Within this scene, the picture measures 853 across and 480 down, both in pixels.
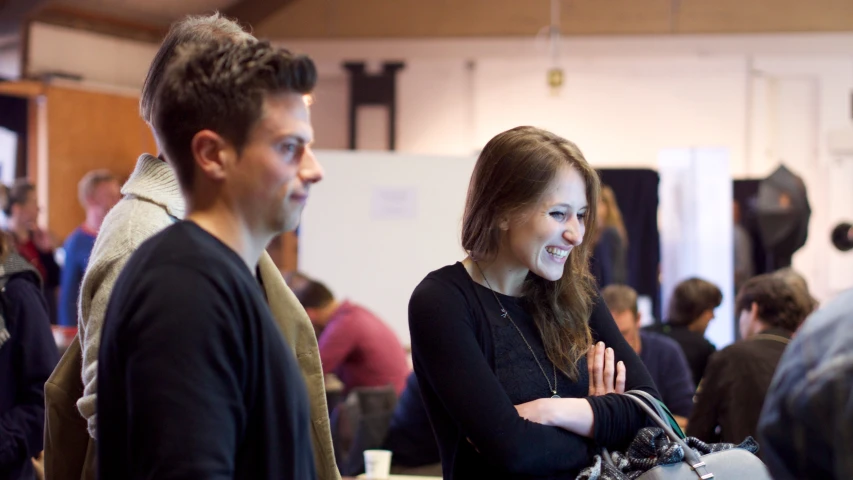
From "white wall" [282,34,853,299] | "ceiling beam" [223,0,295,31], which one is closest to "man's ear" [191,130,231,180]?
"white wall" [282,34,853,299]

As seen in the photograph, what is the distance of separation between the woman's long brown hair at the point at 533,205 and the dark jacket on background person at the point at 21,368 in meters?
1.06

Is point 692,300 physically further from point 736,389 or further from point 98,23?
point 98,23

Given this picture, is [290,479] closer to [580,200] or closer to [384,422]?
[580,200]

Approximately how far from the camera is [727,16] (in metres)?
8.84

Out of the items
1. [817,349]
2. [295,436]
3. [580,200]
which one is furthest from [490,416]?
[817,349]

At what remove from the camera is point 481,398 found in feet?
5.16

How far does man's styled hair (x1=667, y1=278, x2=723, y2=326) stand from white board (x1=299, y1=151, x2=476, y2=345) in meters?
1.78

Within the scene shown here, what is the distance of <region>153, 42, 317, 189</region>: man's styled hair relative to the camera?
3.39ft

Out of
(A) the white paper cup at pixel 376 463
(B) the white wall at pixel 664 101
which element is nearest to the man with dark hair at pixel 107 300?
(A) the white paper cup at pixel 376 463

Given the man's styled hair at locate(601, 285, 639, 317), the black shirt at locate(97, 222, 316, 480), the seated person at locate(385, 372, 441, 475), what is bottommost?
the seated person at locate(385, 372, 441, 475)

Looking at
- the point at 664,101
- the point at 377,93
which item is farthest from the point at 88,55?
the point at 664,101

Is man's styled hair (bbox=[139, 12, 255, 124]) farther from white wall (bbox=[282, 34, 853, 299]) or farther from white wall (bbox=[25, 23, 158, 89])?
white wall (bbox=[282, 34, 853, 299])

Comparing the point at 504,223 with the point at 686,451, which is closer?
the point at 686,451

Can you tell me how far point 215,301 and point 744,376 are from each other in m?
2.29
